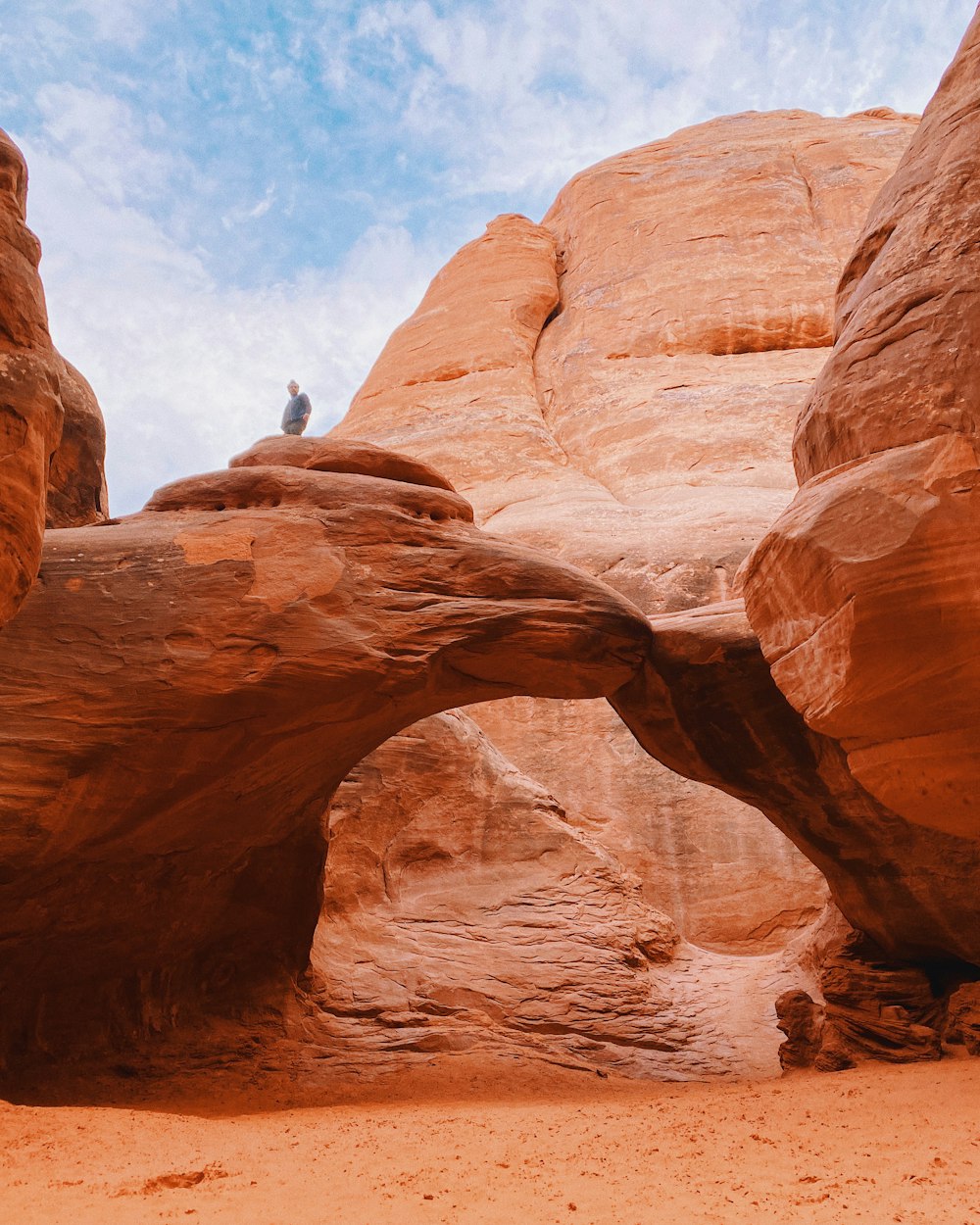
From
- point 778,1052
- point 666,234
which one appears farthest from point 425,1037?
point 666,234

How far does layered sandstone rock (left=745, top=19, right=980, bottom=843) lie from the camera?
5297mm

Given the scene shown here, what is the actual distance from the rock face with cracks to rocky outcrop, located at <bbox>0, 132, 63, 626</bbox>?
1.13 meters

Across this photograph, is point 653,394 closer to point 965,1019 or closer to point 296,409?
point 296,409

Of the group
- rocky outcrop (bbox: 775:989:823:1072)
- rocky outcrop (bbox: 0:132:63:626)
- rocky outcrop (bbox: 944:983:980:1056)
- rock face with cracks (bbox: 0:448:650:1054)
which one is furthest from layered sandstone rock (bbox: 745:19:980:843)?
rocky outcrop (bbox: 0:132:63:626)

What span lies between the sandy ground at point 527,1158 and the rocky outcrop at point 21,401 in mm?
2581

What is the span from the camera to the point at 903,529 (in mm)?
5293

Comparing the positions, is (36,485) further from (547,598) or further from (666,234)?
(666,234)

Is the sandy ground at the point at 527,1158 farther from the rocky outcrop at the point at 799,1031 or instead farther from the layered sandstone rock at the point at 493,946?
the layered sandstone rock at the point at 493,946

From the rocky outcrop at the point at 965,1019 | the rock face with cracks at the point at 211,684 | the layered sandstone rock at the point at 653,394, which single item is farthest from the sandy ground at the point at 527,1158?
the layered sandstone rock at the point at 653,394

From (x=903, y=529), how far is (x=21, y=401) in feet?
13.8

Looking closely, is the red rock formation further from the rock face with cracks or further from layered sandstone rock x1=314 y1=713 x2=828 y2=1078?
layered sandstone rock x1=314 y1=713 x2=828 y2=1078

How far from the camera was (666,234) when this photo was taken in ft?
91.0

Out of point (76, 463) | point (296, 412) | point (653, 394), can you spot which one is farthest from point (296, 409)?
point (76, 463)

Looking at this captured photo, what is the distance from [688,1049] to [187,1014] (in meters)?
3.81
